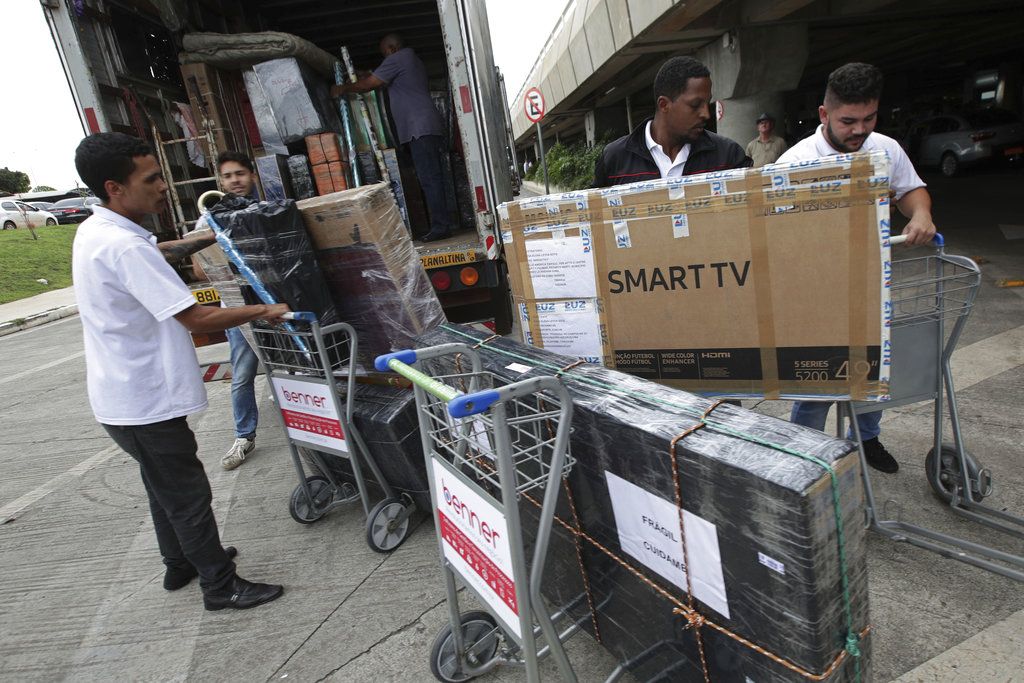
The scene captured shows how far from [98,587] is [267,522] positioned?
2.90 feet

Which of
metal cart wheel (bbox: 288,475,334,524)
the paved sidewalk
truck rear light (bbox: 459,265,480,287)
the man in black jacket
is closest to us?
the man in black jacket

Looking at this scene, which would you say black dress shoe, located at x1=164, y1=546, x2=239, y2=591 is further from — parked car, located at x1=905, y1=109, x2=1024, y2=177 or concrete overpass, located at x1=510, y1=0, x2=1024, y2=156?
parked car, located at x1=905, y1=109, x2=1024, y2=177

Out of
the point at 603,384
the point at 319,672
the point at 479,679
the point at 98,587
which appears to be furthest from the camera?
the point at 98,587

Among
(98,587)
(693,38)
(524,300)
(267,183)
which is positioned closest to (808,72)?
(693,38)

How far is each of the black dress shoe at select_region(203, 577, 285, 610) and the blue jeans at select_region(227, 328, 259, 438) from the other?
1712mm

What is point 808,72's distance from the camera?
65.3ft

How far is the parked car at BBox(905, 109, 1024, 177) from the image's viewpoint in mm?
14219

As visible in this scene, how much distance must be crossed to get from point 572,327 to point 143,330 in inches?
71.6

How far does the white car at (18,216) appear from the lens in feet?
84.3

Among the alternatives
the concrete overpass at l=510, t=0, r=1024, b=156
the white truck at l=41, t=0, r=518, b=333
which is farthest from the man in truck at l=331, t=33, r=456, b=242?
the concrete overpass at l=510, t=0, r=1024, b=156

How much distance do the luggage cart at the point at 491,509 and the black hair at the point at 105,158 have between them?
1512 millimetres

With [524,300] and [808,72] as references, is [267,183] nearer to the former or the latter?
[524,300]

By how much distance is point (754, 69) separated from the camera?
410 inches

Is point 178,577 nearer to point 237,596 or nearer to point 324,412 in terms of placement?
point 237,596
